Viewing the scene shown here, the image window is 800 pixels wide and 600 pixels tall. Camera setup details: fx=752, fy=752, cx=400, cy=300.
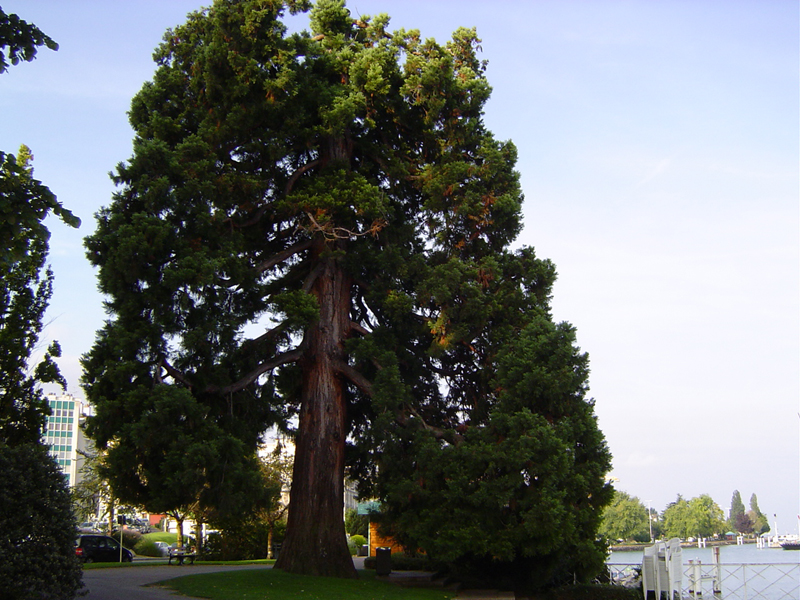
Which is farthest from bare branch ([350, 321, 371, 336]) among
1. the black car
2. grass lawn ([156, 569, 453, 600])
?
the black car

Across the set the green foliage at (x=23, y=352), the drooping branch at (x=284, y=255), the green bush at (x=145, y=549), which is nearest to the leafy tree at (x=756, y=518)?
the green bush at (x=145, y=549)

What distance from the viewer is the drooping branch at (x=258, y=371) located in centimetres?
1920

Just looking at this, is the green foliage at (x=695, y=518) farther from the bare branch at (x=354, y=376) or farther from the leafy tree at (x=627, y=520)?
the bare branch at (x=354, y=376)

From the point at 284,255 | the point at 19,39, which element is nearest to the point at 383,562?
the point at 284,255

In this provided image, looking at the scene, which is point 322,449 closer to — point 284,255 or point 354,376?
point 354,376

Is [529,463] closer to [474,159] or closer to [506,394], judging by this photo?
[506,394]

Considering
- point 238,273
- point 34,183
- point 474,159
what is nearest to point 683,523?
point 474,159

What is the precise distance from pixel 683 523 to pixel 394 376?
48270 millimetres

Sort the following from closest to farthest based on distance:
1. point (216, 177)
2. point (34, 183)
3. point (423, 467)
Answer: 1. point (34, 183)
2. point (423, 467)
3. point (216, 177)

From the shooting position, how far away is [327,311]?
21.4 m

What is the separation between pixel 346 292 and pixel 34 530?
12706mm

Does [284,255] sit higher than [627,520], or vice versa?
[284,255]

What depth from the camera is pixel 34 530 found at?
1041 centimetres

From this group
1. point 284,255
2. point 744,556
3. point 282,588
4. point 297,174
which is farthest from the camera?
point 744,556
